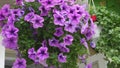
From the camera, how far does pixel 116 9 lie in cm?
302

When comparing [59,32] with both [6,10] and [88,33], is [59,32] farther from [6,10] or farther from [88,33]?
[6,10]

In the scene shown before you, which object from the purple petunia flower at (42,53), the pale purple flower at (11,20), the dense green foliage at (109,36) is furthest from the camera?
the dense green foliage at (109,36)

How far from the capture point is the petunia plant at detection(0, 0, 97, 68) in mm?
2035

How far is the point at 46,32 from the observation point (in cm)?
209

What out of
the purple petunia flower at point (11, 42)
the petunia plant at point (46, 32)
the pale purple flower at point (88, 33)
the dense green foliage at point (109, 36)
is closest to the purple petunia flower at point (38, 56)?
the petunia plant at point (46, 32)

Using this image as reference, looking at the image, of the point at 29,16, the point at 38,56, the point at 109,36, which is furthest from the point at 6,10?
the point at 109,36

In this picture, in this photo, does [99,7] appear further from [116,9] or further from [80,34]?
[80,34]

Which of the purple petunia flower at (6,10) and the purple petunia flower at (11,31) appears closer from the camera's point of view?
the purple petunia flower at (11,31)

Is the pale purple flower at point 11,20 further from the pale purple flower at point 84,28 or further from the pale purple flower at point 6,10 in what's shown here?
the pale purple flower at point 84,28

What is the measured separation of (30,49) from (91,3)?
110 centimetres

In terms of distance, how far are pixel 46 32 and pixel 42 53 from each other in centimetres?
15

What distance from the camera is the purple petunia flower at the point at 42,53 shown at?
1.98 meters

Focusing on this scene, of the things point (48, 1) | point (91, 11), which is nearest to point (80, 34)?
point (48, 1)

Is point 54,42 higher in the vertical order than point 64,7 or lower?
lower
